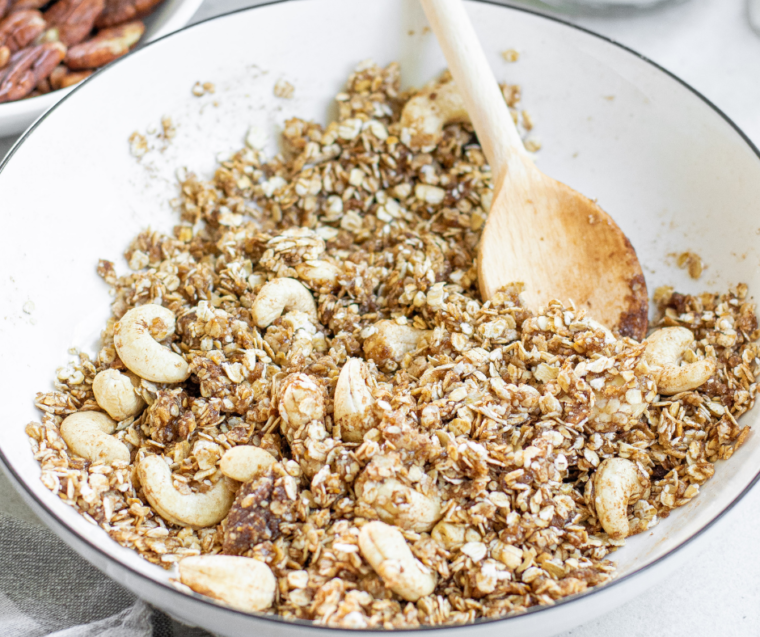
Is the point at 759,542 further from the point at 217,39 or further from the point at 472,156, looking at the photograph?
the point at 217,39

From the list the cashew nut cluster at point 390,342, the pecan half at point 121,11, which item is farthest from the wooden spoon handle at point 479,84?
the pecan half at point 121,11

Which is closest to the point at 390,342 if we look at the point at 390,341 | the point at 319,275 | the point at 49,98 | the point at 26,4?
the point at 390,341

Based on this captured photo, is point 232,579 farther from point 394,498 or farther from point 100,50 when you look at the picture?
point 100,50

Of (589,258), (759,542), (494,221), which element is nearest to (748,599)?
(759,542)

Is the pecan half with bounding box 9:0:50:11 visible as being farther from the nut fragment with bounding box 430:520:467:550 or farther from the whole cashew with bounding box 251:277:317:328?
the nut fragment with bounding box 430:520:467:550

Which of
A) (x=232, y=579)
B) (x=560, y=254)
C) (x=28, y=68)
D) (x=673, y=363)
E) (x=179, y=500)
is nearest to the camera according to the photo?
(x=232, y=579)

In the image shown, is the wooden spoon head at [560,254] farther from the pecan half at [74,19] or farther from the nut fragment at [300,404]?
the pecan half at [74,19]

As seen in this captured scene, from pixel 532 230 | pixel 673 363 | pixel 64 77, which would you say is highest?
pixel 64 77

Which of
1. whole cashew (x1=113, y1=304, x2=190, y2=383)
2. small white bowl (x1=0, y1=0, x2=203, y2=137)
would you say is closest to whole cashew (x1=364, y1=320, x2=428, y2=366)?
whole cashew (x1=113, y1=304, x2=190, y2=383)
